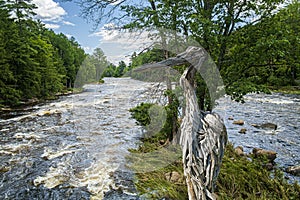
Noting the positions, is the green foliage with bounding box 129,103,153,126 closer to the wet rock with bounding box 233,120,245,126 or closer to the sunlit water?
the sunlit water

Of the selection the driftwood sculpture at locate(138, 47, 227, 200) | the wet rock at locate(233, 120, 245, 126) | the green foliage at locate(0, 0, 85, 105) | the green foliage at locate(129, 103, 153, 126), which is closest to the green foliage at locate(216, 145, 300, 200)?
the driftwood sculpture at locate(138, 47, 227, 200)

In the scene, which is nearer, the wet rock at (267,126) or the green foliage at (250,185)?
the green foliage at (250,185)

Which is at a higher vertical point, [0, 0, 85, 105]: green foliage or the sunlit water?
[0, 0, 85, 105]: green foliage

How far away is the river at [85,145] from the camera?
16.3ft

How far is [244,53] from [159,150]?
3.26 m

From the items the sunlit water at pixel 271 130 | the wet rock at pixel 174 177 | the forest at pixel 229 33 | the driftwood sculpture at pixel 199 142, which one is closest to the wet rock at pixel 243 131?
the sunlit water at pixel 271 130

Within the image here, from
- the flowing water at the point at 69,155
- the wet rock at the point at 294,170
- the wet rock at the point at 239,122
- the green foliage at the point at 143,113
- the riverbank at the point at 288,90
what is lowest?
the flowing water at the point at 69,155

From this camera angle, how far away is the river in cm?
495

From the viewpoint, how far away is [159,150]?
632 cm

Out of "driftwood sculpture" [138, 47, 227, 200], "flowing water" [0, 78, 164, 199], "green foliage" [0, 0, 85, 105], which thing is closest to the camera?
"driftwood sculpture" [138, 47, 227, 200]

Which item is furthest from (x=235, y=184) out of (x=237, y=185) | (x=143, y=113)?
(x=143, y=113)

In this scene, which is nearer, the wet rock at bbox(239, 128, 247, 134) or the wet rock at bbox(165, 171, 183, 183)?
the wet rock at bbox(165, 171, 183, 183)

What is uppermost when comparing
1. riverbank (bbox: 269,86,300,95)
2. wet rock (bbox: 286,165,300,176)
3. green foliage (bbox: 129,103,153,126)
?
riverbank (bbox: 269,86,300,95)

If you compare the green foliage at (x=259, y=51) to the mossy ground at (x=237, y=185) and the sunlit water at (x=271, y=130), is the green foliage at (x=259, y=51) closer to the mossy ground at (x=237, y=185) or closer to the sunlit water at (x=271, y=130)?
the mossy ground at (x=237, y=185)
